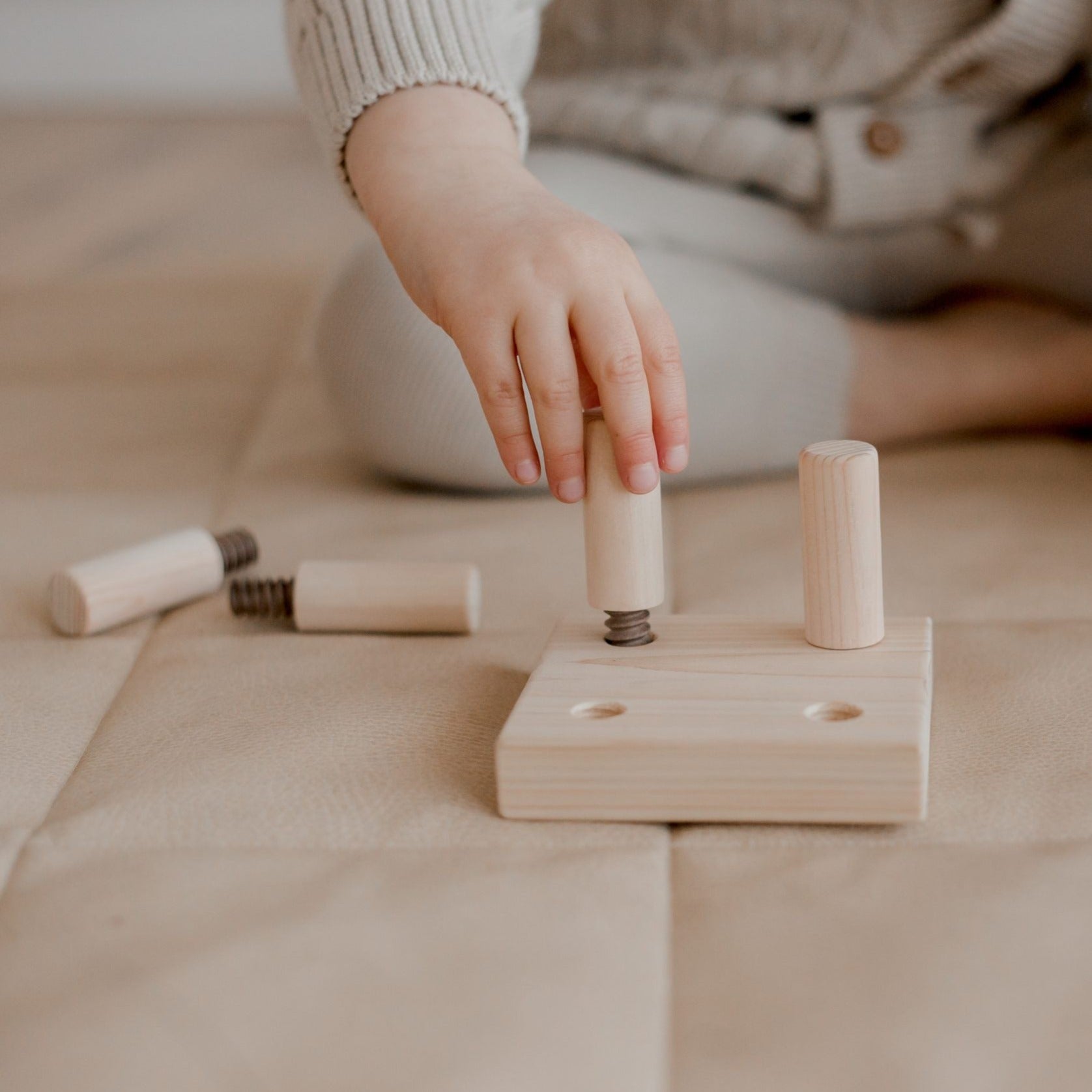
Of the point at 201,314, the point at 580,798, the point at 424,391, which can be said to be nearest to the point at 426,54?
the point at 424,391

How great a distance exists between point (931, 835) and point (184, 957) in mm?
269

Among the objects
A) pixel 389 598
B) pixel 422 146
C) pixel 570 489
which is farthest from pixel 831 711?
pixel 422 146

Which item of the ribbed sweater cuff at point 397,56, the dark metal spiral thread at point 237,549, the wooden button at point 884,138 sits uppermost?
the ribbed sweater cuff at point 397,56

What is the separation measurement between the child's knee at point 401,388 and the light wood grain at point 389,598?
20 centimetres

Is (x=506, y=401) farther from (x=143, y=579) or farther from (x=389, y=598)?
(x=143, y=579)

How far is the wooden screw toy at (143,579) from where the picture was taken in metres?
0.72

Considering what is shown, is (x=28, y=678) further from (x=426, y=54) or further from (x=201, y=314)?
(x=201, y=314)

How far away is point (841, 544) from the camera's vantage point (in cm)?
55

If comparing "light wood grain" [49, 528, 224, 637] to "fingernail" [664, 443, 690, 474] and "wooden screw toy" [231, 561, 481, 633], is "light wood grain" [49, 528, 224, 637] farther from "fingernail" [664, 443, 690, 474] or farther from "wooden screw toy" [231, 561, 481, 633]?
"fingernail" [664, 443, 690, 474]

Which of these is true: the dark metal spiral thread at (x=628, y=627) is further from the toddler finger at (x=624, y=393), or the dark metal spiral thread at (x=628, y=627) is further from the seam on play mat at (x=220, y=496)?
the seam on play mat at (x=220, y=496)

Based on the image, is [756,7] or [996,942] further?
[756,7]

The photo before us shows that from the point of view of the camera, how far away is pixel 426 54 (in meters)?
0.75

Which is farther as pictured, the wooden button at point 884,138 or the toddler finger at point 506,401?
the wooden button at point 884,138

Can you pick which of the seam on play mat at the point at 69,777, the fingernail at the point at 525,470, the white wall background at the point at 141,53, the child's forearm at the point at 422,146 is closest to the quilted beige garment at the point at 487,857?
the seam on play mat at the point at 69,777
